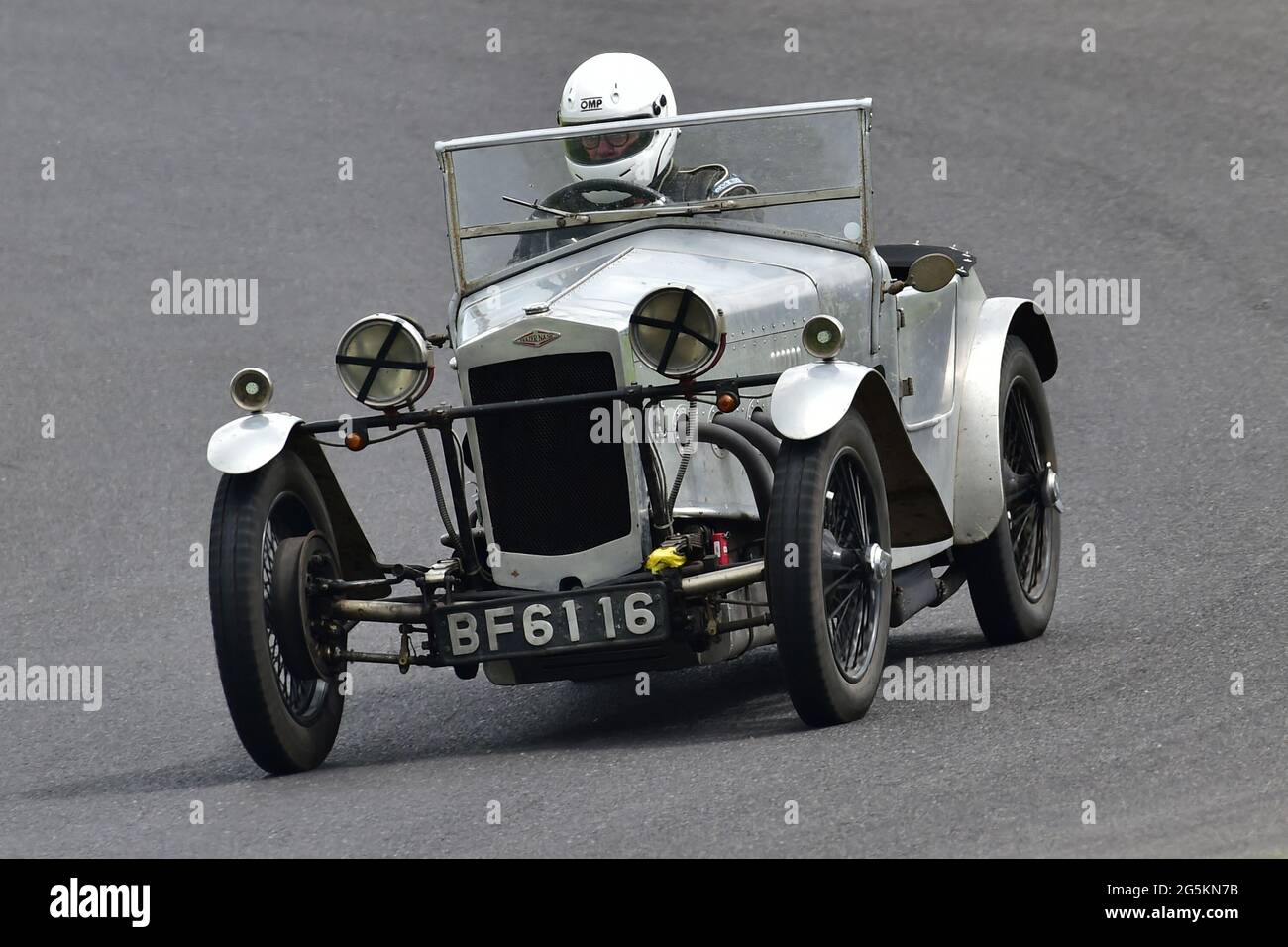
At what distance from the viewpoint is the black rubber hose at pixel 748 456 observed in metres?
7.21

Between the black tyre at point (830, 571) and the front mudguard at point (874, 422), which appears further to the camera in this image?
the front mudguard at point (874, 422)

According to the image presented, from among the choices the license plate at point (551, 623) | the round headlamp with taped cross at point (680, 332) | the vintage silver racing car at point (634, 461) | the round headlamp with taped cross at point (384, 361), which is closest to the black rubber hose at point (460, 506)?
the vintage silver racing car at point (634, 461)

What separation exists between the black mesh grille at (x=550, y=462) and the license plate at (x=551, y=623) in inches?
14.0

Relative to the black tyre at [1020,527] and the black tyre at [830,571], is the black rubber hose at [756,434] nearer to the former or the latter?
the black tyre at [830,571]

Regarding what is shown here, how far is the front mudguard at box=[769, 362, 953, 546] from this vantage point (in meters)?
6.75

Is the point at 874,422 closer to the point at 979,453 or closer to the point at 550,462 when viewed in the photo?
the point at 550,462

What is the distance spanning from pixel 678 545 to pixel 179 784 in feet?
6.14

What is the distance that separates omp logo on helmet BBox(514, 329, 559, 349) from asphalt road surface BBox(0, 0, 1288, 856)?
1341 mm

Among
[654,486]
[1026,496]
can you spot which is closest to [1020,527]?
[1026,496]

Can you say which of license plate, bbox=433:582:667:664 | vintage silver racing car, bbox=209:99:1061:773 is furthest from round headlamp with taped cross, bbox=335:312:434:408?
license plate, bbox=433:582:667:664

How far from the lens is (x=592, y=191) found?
8445 millimetres

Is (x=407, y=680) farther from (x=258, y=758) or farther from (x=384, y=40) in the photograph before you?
(x=384, y=40)
